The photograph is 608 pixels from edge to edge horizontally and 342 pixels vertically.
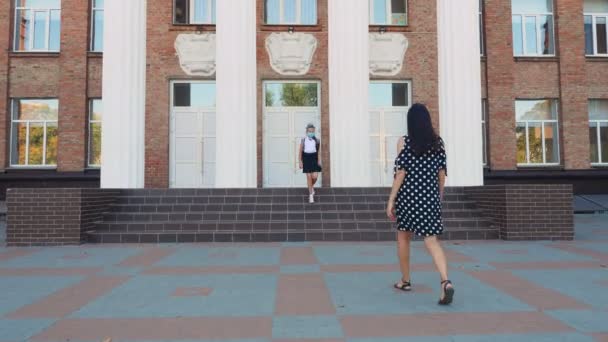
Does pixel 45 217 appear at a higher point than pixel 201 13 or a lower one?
lower

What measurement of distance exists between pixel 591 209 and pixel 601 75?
6571 mm

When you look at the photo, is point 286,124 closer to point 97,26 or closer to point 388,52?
Answer: point 388,52

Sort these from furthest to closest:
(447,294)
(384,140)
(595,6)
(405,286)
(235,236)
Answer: (595,6) → (384,140) → (235,236) → (405,286) → (447,294)

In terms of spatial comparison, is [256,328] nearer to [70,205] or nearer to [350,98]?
[70,205]

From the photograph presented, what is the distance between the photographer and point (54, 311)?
420 centimetres

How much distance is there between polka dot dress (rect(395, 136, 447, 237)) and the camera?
4.48m

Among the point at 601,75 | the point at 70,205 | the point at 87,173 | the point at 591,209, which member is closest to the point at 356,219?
the point at 70,205

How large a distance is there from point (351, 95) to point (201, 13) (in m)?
7.52

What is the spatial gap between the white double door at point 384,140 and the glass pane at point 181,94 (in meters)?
7.08

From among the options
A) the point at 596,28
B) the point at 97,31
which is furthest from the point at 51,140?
the point at 596,28

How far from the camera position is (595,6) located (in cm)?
1980

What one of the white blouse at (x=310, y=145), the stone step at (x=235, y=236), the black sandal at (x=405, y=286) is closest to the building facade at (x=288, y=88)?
the white blouse at (x=310, y=145)

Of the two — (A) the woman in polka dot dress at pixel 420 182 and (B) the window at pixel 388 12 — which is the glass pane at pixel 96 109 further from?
(A) the woman in polka dot dress at pixel 420 182

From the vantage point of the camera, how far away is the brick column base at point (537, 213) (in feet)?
→ 30.6
